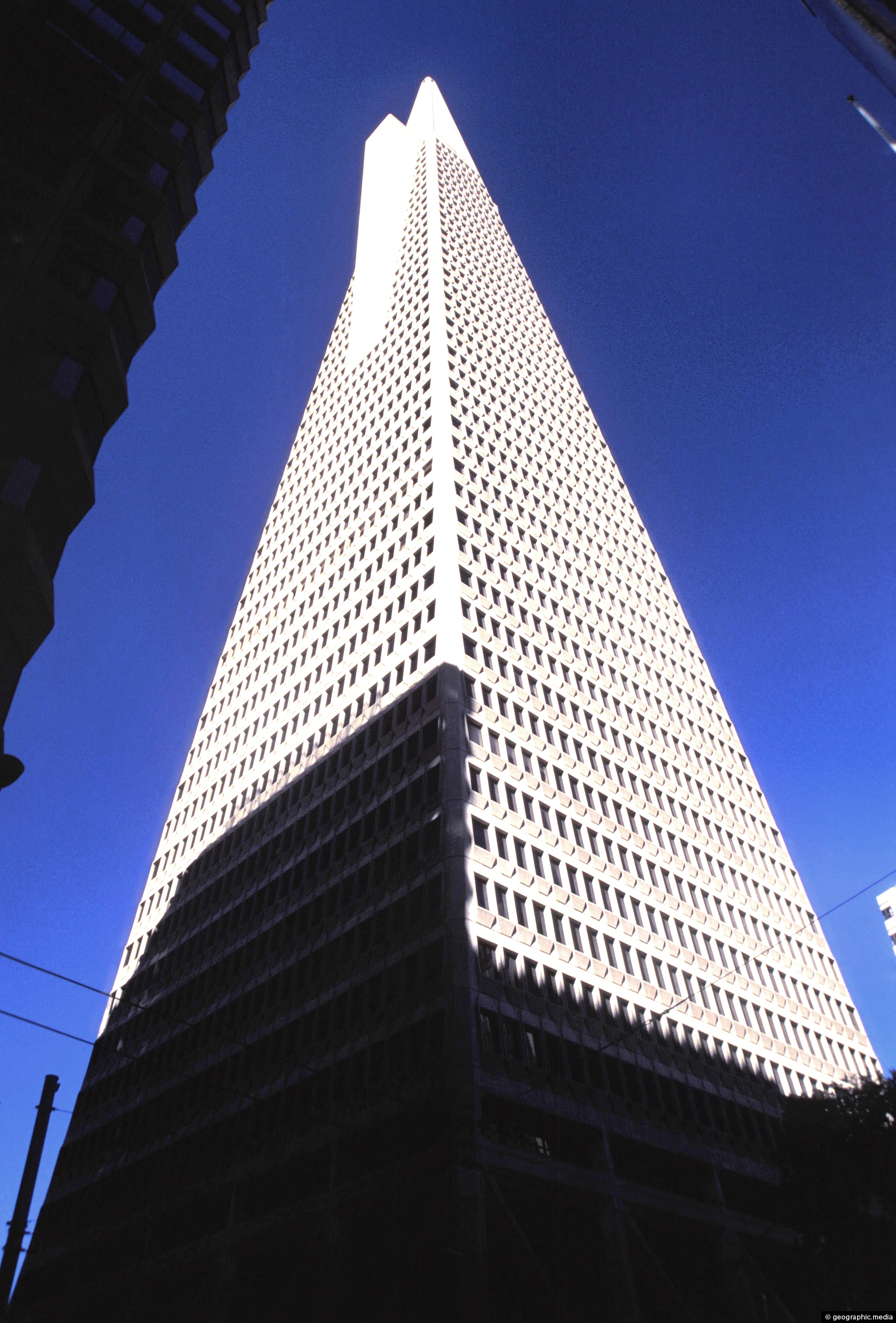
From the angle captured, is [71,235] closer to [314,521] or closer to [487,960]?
[487,960]

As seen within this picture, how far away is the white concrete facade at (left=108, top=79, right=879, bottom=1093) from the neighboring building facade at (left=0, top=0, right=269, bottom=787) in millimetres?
22424

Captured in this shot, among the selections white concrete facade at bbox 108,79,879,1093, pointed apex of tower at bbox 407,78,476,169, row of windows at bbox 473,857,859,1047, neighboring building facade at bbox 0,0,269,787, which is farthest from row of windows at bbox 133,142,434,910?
pointed apex of tower at bbox 407,78,476,169

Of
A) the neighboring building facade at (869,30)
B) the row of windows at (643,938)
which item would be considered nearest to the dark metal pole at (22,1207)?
the row of windows at (643,938)

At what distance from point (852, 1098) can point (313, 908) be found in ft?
80.5

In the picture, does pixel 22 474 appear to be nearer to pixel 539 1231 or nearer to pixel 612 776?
pixel 539 1231

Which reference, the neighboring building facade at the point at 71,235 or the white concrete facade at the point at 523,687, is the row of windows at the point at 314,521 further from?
the neighboring building facade at the point at 71,235

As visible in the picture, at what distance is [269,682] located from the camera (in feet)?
213

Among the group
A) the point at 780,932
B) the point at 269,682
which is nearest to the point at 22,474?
the point at 269,682

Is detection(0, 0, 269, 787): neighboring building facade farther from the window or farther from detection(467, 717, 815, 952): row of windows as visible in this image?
detection(467, 717, 815, 952): row of windows

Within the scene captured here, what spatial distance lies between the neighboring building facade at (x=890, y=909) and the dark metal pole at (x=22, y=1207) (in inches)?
3517

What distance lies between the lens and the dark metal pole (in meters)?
18.5

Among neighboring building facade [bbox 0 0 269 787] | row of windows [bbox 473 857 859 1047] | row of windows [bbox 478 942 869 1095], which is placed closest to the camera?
neighboring building facade [bbox 0 0 269 787]

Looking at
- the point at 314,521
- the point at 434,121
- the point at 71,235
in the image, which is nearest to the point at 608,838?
the point at 71,235

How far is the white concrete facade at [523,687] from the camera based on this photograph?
44.1 metres
